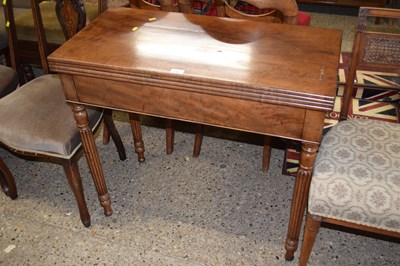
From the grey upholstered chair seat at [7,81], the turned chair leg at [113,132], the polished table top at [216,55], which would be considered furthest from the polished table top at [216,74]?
the grey upholstered chair seat at [7,81]

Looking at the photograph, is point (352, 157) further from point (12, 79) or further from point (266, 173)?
point (12, 79)

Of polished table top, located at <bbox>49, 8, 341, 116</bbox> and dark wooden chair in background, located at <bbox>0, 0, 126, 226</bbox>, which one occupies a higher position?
polished table top, located at <bbox>49, 8, 341, 116</bbox>

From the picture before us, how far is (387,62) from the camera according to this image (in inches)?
57.6

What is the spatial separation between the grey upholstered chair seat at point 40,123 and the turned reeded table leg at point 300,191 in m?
0.87

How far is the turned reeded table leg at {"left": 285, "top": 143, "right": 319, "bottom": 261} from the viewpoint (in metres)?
1.23

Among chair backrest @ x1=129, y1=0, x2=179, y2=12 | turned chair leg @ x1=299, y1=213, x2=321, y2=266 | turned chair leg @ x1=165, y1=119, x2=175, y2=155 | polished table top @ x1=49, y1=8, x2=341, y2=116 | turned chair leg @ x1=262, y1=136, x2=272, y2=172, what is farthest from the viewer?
turned chair leg @ x1=165, y1=119, x2=175, y2=155

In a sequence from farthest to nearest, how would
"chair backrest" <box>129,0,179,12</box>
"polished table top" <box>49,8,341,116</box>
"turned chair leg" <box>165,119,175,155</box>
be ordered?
"turned chair leg" <box>165,119,175,155</box> < "chair backrest" <box>129,0,179,12</box> < "polished table top" <box>49,8,341,116</box>

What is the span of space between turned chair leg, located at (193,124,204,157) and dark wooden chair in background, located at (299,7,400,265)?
748 mm

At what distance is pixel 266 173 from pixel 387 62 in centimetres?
81

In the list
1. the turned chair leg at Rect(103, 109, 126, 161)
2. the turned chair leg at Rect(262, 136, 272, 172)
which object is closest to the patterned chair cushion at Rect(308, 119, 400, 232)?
the turned chair leg at Rect(262, 136, 272, 172)

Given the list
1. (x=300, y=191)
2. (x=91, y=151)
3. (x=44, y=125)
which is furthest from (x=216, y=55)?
(x=44, y=125)

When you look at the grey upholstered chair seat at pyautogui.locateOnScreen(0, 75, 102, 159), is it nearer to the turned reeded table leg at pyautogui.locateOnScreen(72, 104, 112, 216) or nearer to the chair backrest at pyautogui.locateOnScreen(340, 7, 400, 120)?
the turned reeded table leg at pyautogui.locateOnScreen(72, 104, 112, 216)

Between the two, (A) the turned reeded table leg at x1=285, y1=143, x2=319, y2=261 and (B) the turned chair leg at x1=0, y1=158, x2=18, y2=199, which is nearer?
(A) the turned reeded table leg at x1=285, y1=143, x2=319, y2=261

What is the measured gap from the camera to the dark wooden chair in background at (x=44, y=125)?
1.57m
